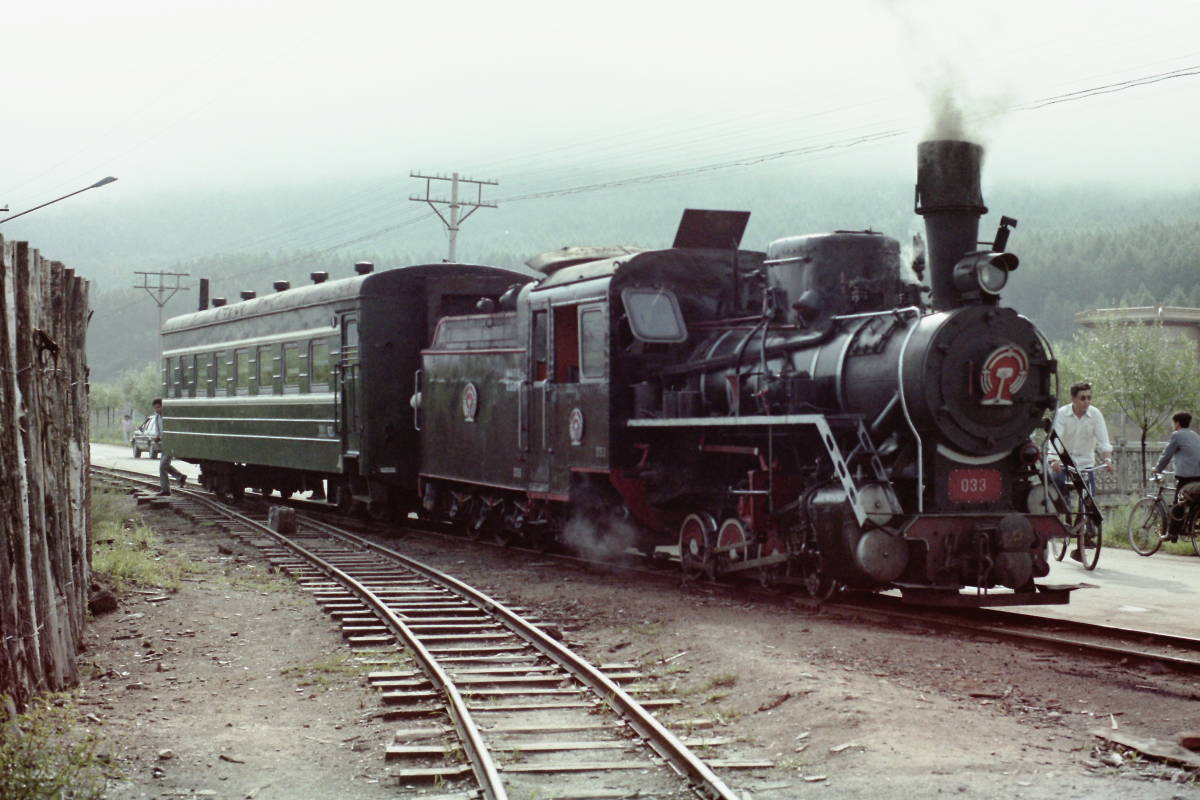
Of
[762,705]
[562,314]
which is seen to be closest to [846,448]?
[762,705]

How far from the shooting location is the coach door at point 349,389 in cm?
1723

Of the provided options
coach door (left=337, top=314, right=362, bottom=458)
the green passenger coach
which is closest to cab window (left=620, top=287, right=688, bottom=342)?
the green passenger coach

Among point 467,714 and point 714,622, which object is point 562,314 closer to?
point 714,622

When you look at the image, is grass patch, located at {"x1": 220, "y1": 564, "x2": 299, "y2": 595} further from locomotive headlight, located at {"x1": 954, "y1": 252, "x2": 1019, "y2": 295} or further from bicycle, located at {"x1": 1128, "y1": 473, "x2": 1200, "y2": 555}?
bicycle, located at {"x1": 1128, "y1": 473, "x2": 1200, "y2": 555}

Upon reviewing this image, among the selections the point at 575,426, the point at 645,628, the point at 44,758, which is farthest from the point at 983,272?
the point at 44,758

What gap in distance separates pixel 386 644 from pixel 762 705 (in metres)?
3.17

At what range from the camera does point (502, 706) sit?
7.17 m

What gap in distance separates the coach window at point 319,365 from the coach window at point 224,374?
375 centimetres

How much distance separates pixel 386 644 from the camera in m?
9.24

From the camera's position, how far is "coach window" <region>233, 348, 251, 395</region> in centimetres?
2114

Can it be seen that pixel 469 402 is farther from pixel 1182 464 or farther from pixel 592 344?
pixel 1182 464

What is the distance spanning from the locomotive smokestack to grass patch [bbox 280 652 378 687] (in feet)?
15.9

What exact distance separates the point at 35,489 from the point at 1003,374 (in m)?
6.46

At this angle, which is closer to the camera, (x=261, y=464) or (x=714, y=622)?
(x=714, y=622)
